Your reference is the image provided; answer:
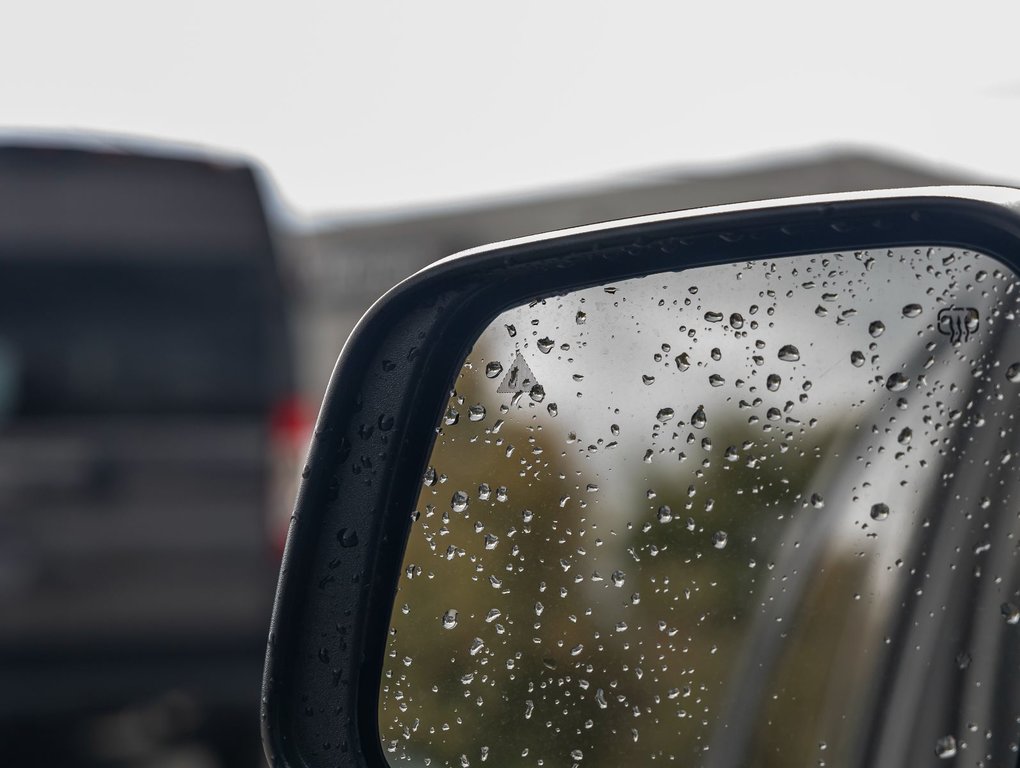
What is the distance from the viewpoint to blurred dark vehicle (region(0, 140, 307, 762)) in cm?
494

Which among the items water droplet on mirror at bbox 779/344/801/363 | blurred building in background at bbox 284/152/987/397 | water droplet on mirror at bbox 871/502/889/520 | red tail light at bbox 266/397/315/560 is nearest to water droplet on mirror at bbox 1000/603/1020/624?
water droplet on mirror at bbox 871/502/889/520

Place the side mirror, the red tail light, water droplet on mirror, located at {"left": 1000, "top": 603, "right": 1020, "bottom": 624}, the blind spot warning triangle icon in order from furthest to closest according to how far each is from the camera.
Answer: the red tail light, the blind spot warning triangle icon, the side mirror, water droplet on mirror, located at {"left": 1000, "top": 603, "right": 1020, "bottom": 624}

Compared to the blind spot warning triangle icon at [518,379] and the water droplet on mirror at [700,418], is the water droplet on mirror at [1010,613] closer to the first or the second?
the water droplet on mirror at [700,418]

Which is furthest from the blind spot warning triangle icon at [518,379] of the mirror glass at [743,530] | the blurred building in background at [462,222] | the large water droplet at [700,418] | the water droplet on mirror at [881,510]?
the blurred building in background at [462,222]

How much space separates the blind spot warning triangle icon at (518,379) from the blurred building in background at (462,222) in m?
18.8

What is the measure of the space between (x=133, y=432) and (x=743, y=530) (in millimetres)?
4080

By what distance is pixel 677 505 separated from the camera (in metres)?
1.29

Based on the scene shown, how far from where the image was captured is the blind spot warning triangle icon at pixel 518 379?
143 centimetres

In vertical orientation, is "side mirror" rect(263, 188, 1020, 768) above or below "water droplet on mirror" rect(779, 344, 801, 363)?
below

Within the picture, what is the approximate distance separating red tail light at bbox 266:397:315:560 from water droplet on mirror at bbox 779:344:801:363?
13.2 ft

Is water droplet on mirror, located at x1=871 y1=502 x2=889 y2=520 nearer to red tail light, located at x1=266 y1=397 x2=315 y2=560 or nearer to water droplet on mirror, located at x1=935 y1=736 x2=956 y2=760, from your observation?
water droplet on mirror, located at x1=935 y1=736 x2=956 y2=760

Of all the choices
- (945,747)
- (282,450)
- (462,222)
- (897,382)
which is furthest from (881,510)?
(462,222)

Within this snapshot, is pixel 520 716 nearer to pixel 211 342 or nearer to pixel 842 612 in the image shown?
pixel 842 612

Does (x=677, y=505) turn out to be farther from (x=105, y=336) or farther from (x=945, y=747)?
(x=105, y=336)
